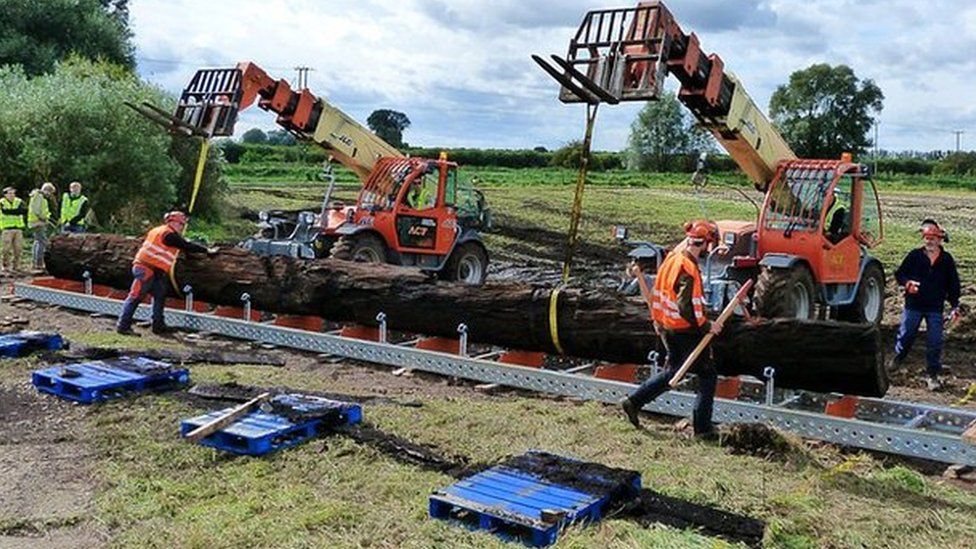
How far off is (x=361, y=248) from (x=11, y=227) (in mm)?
6706

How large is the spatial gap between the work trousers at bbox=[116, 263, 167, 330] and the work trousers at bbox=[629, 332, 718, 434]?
263 inches

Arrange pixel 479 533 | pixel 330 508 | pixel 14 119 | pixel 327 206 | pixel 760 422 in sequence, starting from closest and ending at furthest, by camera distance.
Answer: pixel 479 533 → pixel 330 508 → pixel 760 422 → pixel 327 206 → pixel 14 119

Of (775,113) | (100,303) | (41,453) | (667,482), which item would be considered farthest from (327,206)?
(775,113)

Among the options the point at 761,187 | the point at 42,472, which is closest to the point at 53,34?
the point at 761,187

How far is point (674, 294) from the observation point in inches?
294

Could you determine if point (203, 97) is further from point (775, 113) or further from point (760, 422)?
point (775, 113)

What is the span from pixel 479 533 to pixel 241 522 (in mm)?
1315

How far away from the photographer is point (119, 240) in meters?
13.9

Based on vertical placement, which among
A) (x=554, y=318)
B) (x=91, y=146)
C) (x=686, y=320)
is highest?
(x=91, y=146)

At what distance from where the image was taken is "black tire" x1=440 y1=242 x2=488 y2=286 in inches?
616

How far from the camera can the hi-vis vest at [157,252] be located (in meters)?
11.9

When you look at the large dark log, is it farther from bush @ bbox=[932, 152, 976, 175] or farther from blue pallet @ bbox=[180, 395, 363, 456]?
bush @ bbox=[932, 152, 976, 175]

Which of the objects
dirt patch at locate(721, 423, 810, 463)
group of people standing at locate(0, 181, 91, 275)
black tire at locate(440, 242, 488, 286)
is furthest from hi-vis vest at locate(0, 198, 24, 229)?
dirt patch at locate(721, 423, 810, 463)

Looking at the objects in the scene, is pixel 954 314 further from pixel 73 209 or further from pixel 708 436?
pixel 73 209
